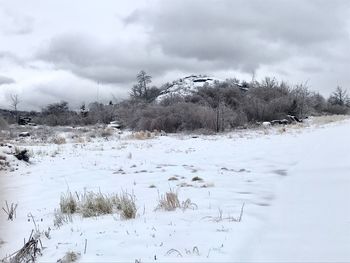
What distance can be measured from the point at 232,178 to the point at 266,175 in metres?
1.03

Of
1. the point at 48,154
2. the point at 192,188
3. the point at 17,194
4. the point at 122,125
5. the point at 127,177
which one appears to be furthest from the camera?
the point at 122,125

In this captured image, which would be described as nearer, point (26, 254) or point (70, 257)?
point (70, 257)

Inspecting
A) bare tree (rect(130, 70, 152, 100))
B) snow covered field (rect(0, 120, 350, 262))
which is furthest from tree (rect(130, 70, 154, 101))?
snow covered field (rect(0, 120, 350, 262))

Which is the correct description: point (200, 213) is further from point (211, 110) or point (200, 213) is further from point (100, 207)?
point (211, 110)

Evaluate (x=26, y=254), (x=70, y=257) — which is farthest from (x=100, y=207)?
(x=70, y=257)

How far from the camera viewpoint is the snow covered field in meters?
5.09

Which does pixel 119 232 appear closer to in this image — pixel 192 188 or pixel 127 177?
pixel 192 188

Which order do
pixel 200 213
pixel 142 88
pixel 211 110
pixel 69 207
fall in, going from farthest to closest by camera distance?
pixel 142 88 < pixel 211 110 < pixel 69 207 < pixel 200 213

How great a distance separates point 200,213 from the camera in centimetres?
668

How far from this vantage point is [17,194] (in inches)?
379

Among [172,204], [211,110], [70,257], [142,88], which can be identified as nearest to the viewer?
[70,257]

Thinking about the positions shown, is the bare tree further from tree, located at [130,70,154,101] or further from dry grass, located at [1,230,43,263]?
dry grass, located at [1,230,43,263]

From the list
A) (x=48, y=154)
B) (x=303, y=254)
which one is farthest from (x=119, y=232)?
(x=48, y=154)

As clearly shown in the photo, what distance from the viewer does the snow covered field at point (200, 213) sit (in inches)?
200
